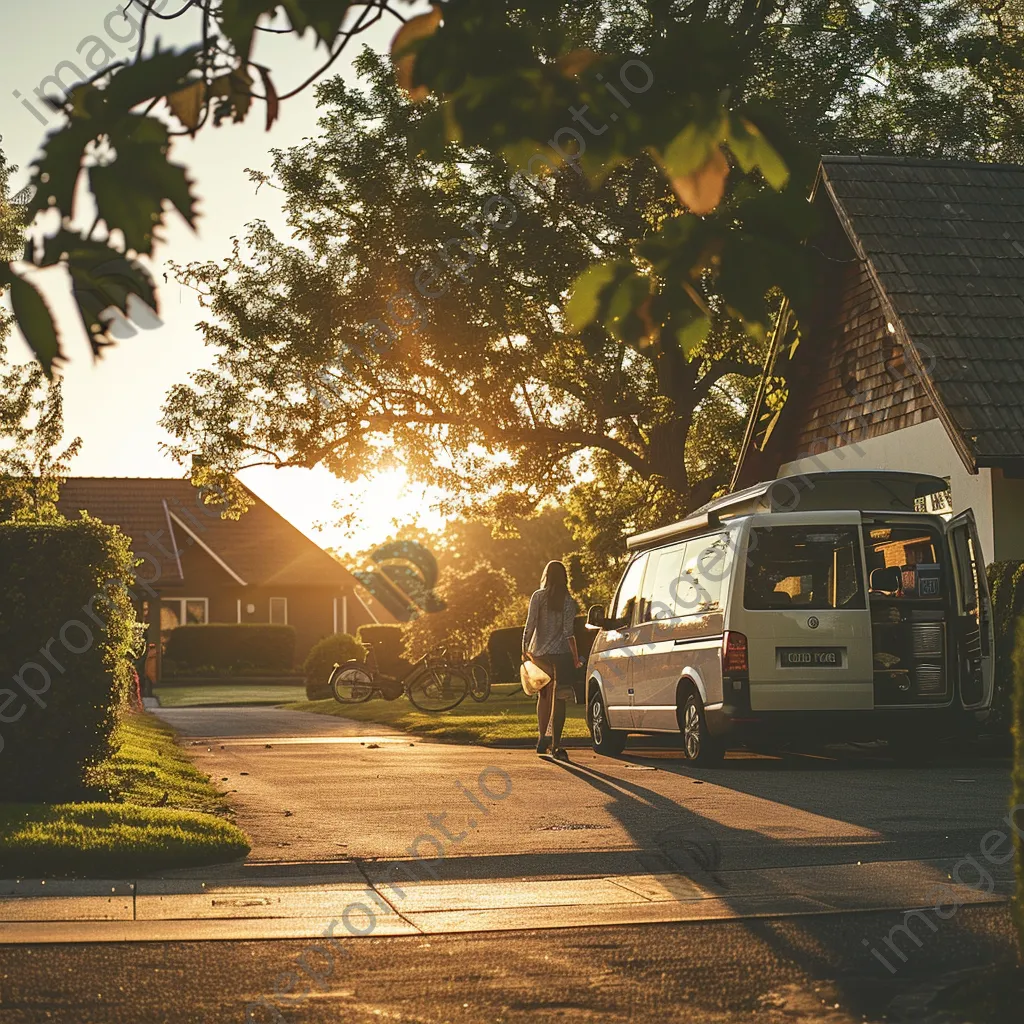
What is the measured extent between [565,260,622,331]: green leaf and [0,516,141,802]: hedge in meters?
7.79

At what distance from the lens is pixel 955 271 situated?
18.7 m

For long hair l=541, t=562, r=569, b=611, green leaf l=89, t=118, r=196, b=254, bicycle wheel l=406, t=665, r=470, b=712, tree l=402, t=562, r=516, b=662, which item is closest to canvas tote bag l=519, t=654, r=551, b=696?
long hair l=541, t=562, r=569, b=611

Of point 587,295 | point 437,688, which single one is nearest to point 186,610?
point 437,688

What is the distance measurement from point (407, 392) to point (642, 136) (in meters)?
26.5

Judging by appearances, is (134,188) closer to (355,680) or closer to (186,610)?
(355,680)

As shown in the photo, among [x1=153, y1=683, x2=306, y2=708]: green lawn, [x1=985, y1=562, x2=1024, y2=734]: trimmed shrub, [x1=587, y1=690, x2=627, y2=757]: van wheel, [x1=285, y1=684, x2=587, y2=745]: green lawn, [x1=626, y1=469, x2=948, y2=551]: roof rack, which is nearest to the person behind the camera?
[x1=626, y1=469, x2=948, y2=551]: roof rack

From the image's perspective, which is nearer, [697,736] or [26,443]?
[697,736]

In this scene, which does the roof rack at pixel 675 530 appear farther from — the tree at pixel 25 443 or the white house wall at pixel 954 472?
the tree at pixel 25 443

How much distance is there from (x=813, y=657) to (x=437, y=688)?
537 inches

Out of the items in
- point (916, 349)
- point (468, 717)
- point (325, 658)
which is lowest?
point (468, 717)

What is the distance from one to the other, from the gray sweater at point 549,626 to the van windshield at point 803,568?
2.40m

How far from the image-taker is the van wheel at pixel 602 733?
1647 centimetres

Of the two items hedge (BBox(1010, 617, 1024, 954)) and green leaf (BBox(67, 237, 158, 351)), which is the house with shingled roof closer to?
hedge (BBox(1010, 617, 1024, 954))

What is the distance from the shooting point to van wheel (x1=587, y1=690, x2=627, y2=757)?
648 inches
